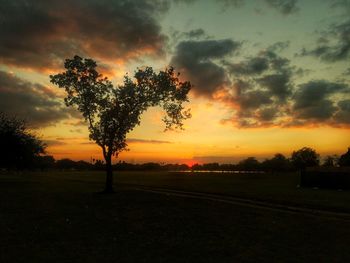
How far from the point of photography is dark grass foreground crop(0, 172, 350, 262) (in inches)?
680

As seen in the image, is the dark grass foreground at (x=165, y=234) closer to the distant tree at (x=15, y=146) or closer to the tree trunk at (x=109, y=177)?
the tree trunk at (x=109, y=177)

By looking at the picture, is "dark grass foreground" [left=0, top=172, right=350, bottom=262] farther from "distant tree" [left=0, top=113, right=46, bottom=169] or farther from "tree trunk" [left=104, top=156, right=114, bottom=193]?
"distant tree" [left=0, top=113, right=46, bottom=169]

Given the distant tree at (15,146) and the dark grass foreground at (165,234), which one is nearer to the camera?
the dark grass foreground at (165,234)

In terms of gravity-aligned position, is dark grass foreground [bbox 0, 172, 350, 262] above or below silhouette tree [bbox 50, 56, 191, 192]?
below

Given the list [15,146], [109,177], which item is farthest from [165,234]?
[15,146]

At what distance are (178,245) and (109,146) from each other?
92.1 ft

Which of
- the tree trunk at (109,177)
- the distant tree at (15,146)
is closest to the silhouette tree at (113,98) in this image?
the tree trunk at (109,177)

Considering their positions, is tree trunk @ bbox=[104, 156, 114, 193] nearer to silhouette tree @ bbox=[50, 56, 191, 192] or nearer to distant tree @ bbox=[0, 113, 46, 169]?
silhouette tree @ bbox=[50, 56, 191, 192]

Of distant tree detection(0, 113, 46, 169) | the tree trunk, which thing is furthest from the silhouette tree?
distant tree detection(0, 113, 46, 169)

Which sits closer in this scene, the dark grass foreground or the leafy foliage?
the dark grass foreground

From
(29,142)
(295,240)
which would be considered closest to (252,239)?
(295,240)

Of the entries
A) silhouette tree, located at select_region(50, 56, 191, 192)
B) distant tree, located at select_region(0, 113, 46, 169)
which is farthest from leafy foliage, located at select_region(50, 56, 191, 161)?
distant tree, located at select_region(0, 113, 46, 169)

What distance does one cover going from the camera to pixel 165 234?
22.0 meters

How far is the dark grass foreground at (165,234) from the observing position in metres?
17.3
